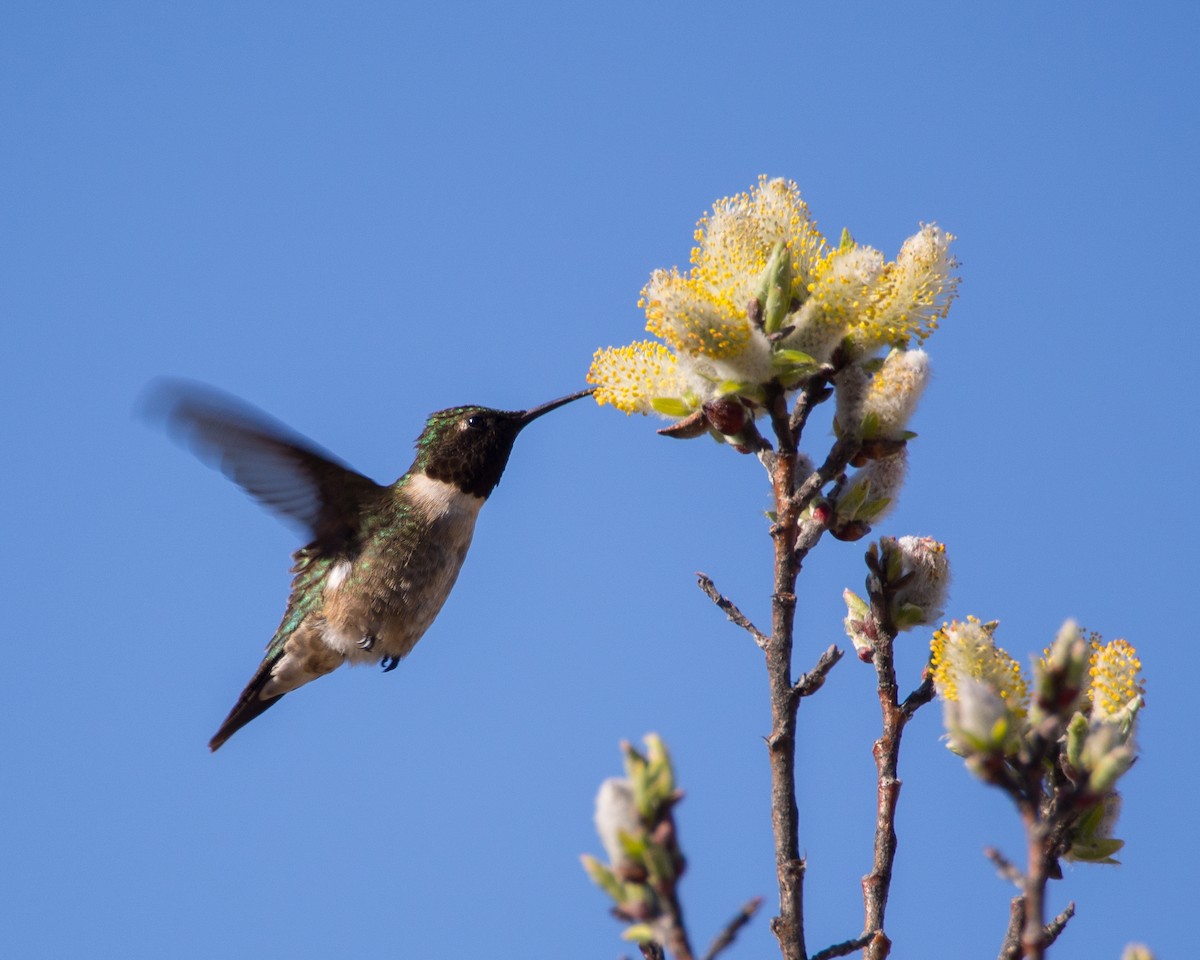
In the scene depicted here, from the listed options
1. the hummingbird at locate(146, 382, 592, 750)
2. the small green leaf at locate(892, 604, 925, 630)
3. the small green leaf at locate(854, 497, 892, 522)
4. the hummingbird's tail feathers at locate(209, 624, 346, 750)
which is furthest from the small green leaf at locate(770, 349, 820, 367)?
the hummingbird's tail feathers at locate(209, 624, 346, 750)

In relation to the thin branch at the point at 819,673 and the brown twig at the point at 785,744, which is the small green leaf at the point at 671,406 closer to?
the brown twig at the point at 785,744

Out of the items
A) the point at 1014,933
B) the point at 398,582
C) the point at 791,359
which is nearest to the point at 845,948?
the point at 1014,933

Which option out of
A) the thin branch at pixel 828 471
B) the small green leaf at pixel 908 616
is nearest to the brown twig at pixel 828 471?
the thin branch at pixel 828 471

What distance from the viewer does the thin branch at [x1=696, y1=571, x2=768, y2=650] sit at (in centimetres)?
283

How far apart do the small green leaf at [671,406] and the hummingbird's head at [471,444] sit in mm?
2098

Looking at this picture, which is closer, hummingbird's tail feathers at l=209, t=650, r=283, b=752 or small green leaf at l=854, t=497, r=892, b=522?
small green leaf at l=854, t=497, r=892, b=522

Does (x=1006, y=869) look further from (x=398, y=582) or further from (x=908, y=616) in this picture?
(x=398, y=582)

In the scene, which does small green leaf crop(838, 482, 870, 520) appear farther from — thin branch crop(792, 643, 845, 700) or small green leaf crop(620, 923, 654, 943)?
small green leaf crop(620, 923, 654, 943)

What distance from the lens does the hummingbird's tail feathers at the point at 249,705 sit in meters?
5.48

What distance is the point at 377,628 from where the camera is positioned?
5.37 m

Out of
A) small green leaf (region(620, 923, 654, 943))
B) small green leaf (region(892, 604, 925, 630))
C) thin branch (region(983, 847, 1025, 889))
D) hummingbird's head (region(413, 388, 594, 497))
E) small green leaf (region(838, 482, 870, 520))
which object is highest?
hummingbird's head (region(413, 388, 594, 497))

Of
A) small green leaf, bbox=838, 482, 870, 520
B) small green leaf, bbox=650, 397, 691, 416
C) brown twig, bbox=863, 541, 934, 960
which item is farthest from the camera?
small green leaf, bbox=650, 397, 691, 416

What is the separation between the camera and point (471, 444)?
5.55 m

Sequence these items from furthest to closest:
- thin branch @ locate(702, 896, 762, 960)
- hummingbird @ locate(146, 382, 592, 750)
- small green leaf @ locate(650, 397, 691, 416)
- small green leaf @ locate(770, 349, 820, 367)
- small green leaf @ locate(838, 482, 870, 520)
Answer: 1. hummingbird @ locate(146, 382, 592, 750)
2. small green leaf @ locate(650, 397, 691, 416)
3. small green leaf @ locate(838, 482, 870, 520)
4. small green leaf @ locate(770, 349, 820, 367)
5. thin branch @ locate(702, 896, 762, 960)
